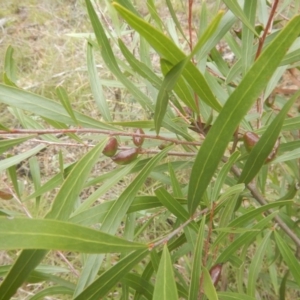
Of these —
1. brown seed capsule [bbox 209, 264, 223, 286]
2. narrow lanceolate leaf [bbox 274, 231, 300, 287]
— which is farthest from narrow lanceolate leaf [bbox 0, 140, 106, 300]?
narrow lanceolate leaf [bbox 274, 231, 300, 287]

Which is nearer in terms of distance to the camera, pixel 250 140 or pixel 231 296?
pixel 250 140

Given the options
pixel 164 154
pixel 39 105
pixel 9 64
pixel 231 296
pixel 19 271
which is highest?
pixel 9 64

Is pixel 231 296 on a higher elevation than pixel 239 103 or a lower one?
lower

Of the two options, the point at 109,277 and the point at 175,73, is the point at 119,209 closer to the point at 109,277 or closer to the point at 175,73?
the point at 109,277

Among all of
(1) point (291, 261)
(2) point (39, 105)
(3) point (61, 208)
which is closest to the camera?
(3) point (61, 208)

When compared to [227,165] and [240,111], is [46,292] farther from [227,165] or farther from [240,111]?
[240,111]

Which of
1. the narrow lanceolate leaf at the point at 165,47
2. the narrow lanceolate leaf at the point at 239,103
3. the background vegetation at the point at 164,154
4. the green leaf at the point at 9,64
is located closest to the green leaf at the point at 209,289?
the background vegetation at the point at 164,154

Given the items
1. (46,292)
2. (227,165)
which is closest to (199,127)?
(227,165)

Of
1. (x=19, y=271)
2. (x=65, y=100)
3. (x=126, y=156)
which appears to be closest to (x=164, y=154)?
(x=126, y=156)
